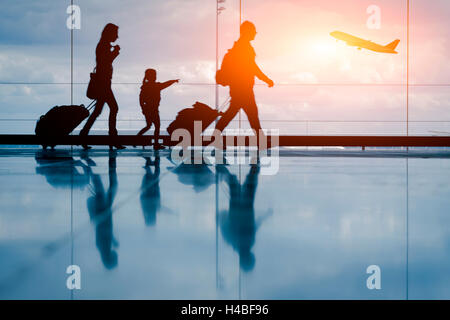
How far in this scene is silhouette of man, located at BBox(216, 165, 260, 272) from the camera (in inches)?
60.0

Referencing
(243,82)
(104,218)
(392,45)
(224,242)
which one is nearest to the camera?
(224,242)

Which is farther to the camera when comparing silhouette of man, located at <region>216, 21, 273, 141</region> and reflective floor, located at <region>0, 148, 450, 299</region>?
silhouette of man, located at <region>216, 21, 273, 141</region>

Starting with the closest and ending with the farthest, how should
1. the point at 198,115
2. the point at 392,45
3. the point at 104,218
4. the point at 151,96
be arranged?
the point at 104,218 < the point at 198,115 < the point at 151,96 < the point at 392,45

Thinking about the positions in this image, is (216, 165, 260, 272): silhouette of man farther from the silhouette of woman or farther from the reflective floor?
the silhouette of woman

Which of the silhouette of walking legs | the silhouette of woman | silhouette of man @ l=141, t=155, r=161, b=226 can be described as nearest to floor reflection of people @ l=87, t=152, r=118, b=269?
silhouette of man @ l=141, t=155, r=161, b=226

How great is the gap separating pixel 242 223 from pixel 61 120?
7307 mm

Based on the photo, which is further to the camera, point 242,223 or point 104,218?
point 104,218

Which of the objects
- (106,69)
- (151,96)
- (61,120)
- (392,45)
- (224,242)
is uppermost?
(392,45)

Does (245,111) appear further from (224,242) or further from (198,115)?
(224,242)

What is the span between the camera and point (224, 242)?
1.68 m

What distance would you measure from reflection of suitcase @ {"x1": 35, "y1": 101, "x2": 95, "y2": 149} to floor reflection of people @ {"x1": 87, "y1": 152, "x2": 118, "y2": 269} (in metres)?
5.18

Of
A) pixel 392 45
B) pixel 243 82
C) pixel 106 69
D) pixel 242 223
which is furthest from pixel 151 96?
pixel 392 45

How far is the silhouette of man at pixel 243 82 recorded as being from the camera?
6.67 m

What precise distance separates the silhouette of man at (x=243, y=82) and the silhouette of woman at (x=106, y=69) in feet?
A: 6.85
